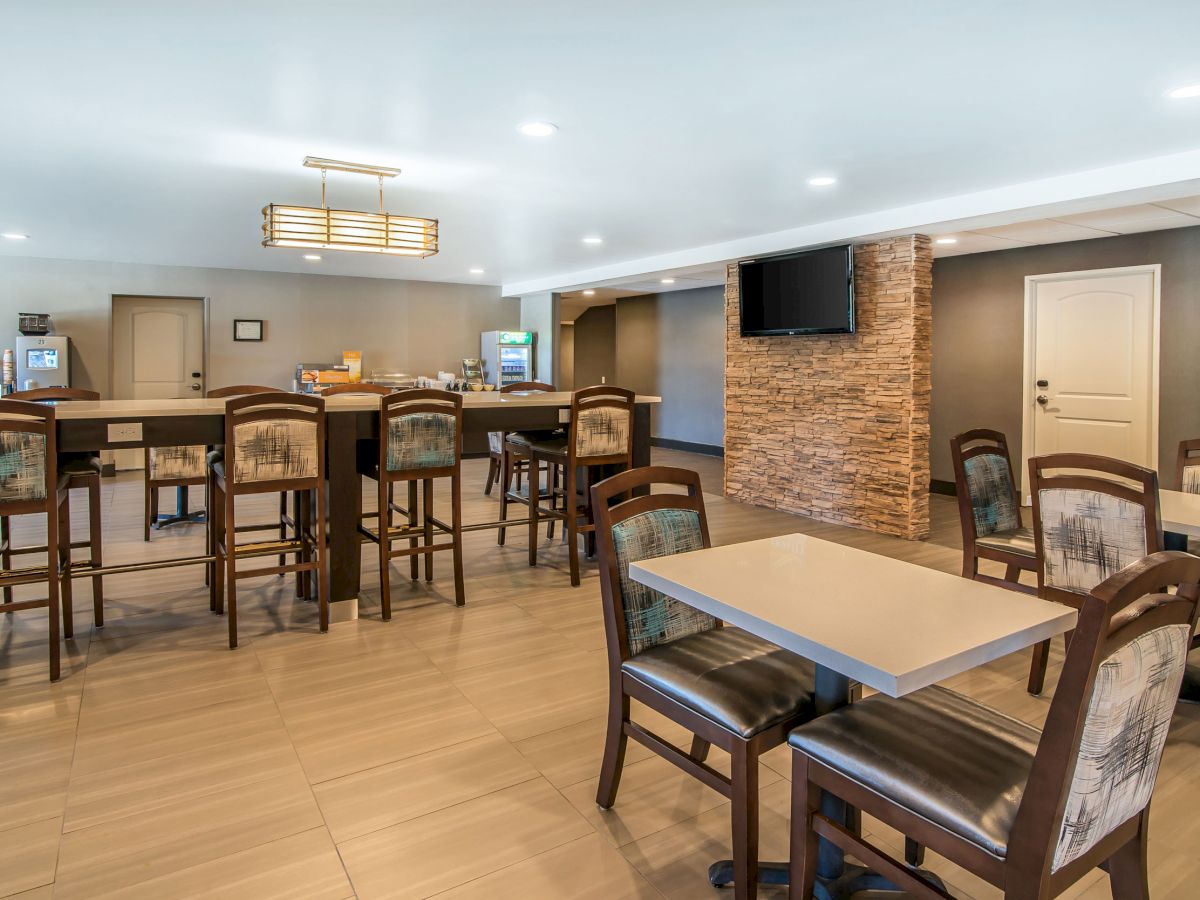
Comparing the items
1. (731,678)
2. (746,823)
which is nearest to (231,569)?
(731,678)

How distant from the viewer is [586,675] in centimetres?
304

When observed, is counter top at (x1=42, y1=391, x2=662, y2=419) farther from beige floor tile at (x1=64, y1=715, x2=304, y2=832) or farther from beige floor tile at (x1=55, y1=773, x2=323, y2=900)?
beige floor tile at (x1=55, y1=773, x2=323, y2=900)

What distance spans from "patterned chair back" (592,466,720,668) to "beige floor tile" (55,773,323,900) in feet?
3.34

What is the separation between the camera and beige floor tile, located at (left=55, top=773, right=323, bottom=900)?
1826 mm

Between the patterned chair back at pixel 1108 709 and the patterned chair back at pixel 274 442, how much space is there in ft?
9.81

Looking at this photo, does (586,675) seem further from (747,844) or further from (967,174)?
(967,174)

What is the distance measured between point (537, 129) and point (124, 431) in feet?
7.57

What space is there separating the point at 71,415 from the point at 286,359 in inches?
246

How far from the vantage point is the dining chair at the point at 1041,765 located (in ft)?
3.70

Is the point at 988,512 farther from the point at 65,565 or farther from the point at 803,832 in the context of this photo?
the point at 65,565

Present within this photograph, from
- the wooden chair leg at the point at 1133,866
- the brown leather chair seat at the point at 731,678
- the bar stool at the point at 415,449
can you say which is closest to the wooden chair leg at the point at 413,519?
the bar stool at the point at 415,449

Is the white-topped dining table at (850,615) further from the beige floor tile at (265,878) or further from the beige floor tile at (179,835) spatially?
the beige floor tile at (179,835)

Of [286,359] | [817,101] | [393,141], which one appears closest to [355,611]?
[393,141]

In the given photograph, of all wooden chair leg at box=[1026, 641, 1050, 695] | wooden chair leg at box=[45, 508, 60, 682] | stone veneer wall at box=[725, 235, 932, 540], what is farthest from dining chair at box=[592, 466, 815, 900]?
stone veneer wall at box=[725, 235, 932, 540]
